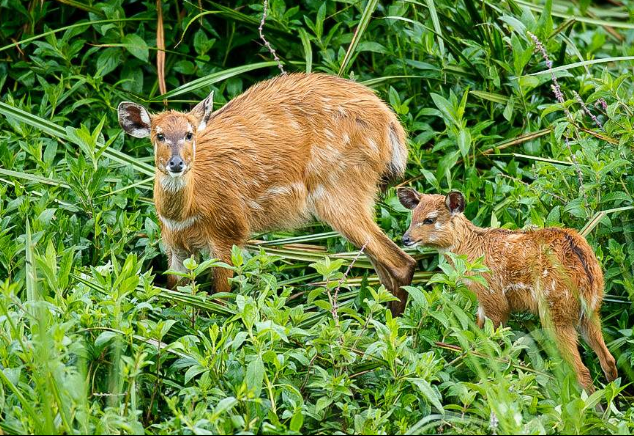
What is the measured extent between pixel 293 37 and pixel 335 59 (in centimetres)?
32

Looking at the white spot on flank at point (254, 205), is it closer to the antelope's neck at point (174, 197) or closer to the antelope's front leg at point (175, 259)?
the antelope's neck at point (174, 197)

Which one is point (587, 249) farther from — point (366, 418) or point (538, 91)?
point (538, 91)

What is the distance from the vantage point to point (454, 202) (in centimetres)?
623

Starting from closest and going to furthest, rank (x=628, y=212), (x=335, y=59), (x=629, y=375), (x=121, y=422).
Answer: (x=121, y=422)
(x=629, y=375)
(x=628, y=212)
(x=335, y=59)

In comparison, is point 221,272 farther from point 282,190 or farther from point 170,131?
point 170,131

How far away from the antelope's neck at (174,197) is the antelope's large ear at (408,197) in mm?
1166

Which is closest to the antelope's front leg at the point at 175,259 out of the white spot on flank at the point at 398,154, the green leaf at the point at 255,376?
the white spot on flank at the point at 398,154

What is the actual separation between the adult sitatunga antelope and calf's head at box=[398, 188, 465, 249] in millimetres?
184

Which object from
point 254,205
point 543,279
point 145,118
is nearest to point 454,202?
point 543,279

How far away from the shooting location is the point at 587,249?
18.7 ft

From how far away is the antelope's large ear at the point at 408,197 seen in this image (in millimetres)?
6414

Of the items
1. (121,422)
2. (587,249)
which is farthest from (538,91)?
(121,422)

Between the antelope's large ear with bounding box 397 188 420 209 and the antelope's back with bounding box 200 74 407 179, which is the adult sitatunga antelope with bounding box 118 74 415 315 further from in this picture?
the antelope's large ear with bounding box 397 188 420 209

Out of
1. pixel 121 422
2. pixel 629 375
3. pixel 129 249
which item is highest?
pixel 121 422
